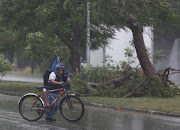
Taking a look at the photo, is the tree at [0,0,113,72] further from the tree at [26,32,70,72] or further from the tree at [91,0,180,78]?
the tree at [26,32,70,72]

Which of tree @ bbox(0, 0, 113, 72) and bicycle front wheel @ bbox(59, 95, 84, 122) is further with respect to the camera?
tree @ bbox(0, 0, 113, 72)

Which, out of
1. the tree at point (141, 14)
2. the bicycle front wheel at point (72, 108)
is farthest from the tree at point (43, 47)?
the bicycle front wheel at point (72, 108)

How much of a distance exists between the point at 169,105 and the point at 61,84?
4.70 meters

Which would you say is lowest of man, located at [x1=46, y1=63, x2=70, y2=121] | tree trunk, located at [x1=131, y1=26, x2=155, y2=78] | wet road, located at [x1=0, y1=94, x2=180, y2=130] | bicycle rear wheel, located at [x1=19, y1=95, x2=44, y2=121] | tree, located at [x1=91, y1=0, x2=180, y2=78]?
wet road, located at [x1=0, y1=94, x2=180, y2=130]

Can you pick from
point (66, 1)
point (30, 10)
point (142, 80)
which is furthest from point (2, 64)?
point (142, 80)

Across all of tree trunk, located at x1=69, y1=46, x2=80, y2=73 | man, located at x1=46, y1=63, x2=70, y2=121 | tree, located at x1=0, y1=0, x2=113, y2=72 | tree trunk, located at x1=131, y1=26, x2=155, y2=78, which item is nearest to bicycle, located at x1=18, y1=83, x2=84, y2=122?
man, located at x1=46, y1=63, x2=70, y2=121

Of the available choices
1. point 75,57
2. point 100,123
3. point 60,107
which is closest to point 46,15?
point 75,57

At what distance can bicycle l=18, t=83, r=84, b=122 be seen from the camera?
10336 mm

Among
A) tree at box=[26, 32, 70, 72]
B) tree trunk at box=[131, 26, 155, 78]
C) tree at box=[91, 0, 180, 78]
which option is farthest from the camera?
tree at box=[26, 32, 70, 72]

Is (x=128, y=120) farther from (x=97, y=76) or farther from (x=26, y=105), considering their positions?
Result: (x=97, y=76)

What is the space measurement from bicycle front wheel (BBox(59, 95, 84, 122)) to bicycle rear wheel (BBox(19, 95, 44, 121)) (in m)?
0.64

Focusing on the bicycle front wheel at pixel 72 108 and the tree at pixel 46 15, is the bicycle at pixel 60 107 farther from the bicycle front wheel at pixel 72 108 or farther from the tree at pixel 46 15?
the tree at pixel 46 15

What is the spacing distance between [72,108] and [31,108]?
1.20 m

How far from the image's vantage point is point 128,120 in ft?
35.9
